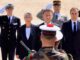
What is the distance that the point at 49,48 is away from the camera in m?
4.40

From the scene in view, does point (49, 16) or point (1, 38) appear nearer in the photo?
point (49, 16)

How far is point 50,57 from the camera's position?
4.36 metres

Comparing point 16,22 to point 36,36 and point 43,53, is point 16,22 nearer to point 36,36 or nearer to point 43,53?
point 36,36

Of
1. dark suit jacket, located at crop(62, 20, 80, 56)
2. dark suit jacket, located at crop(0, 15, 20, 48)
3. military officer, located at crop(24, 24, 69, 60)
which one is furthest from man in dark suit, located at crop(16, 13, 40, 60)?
military officer, located at crop(24, 24, 69, 60)

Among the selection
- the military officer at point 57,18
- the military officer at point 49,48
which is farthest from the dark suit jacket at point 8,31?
the military officer at point 49,48

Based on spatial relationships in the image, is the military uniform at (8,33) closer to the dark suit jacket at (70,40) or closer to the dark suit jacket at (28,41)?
the dark suit jacket at (28,41)

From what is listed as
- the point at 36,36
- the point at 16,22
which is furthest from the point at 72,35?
the point at 16,22

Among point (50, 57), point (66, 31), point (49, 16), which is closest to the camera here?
point (50, 57)

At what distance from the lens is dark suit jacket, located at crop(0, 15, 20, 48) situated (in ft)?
33.1

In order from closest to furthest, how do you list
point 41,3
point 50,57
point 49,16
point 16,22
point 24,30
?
point 50,57
point 49,16
point 24,30
point 16,22
point 41,3

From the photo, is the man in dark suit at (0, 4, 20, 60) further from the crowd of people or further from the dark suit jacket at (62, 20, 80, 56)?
the dark suit jacket at (62, 20, 80, 56)

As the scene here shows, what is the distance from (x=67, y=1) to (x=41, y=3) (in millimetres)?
2056

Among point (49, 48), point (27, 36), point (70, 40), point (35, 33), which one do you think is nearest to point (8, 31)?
point (27, 36)

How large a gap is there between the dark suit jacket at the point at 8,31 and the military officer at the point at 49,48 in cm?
556
